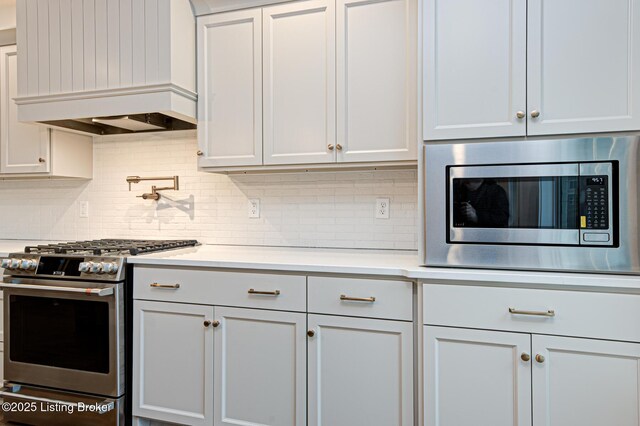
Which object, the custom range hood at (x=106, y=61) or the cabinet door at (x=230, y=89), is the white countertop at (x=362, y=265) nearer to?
the cabinet door at (x=230, y=89)

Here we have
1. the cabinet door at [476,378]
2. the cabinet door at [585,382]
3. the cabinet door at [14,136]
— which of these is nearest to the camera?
the cabinet door at [585,382]

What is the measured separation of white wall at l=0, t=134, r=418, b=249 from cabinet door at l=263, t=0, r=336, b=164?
1.14ft

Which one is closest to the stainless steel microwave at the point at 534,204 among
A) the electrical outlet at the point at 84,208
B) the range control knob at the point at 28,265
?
the range control knob at the point at 28,265

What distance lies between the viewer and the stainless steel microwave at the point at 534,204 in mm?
1661

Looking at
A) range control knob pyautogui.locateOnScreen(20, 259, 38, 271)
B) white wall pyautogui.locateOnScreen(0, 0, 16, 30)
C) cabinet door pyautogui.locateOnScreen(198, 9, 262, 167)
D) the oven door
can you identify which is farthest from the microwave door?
white wall pyautogui.locateOnScreen(0, 0, 16, 30)

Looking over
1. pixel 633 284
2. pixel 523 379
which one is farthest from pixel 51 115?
pixel 633 284

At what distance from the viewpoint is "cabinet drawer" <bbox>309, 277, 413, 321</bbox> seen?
1.86 metres

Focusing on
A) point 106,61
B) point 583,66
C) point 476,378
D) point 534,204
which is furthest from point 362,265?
point 106,61

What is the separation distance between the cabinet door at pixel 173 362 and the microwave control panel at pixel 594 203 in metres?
1.64

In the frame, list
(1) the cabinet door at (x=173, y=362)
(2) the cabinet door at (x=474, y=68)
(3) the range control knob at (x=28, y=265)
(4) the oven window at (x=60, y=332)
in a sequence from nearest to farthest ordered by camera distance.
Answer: (2) the cabinet door at (x=474, y=68), (1) the cabinet door at (x=173, y=362), (4) the oven window at (x=60, y=332), (3) the range control knob at (x=28, y=265)

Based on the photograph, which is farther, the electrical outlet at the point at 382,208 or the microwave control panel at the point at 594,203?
the electrical outlet at the point at 382,208

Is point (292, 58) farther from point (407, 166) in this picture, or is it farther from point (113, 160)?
point (113, 160)

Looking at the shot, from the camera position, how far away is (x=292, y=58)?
2.37 metres

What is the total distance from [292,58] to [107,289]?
4.88ft
